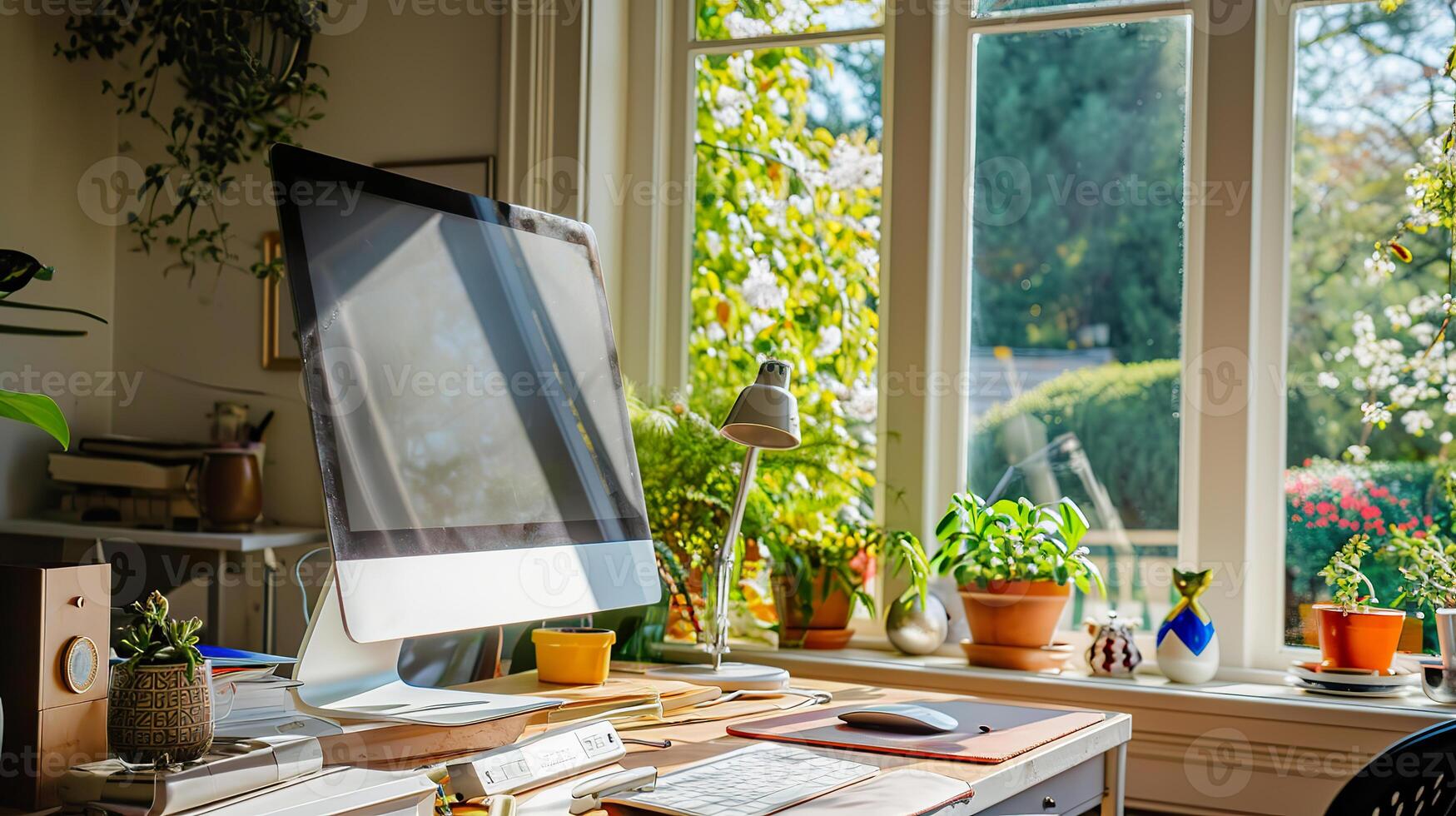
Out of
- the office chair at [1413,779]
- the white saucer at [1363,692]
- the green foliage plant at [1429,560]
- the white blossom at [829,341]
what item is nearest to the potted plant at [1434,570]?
the green foliage plant at [1429,560]

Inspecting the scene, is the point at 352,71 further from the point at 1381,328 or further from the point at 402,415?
the point at 1381,328

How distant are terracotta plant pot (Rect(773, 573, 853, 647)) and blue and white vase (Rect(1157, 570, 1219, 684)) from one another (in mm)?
595

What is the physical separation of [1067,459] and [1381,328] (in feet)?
1.96

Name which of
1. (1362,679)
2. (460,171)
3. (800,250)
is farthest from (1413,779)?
(460,171)

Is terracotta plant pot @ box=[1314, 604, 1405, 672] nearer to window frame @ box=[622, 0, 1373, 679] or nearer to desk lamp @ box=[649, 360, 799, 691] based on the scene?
window frame @ box=[622, 0, 1373, 679]

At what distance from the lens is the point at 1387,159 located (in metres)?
2.20

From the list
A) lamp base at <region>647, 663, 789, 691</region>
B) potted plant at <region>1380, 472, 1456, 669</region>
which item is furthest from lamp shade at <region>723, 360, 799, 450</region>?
potted plant at <region>1380, 472, 1456, 669</region>

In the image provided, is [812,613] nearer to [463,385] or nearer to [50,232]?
[463,385]

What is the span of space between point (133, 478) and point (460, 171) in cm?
100

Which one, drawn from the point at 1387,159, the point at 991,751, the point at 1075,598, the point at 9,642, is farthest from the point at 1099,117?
the point at 9,642

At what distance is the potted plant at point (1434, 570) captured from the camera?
193cm

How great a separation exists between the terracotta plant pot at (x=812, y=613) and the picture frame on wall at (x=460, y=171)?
1019 mm

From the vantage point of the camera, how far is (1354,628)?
2018 millimetres

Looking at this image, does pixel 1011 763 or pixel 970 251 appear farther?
pixel 970 251
